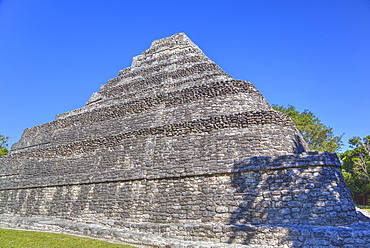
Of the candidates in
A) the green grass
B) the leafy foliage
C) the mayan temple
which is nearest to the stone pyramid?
the mayan temple

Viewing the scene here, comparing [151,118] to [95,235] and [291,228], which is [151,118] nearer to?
[95,235]

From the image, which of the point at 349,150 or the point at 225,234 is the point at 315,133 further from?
the point at 225,234

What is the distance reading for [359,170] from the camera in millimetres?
23094

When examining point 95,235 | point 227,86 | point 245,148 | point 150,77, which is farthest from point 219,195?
point 150,77

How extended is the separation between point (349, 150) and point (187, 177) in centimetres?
2681

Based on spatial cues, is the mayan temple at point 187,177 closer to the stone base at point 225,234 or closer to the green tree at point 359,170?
the stone base at point 225,234

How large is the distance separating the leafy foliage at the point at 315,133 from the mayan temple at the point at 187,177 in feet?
50.6

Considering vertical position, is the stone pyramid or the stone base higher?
the stone pyramid

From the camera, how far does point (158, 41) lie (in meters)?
22.4

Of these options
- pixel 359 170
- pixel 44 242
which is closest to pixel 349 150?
pixel 359 170

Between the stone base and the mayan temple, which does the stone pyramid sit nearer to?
the mayan temple

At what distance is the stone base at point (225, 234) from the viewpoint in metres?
5.70

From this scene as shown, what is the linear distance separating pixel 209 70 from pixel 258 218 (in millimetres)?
9285

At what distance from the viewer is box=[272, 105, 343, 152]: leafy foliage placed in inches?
948
